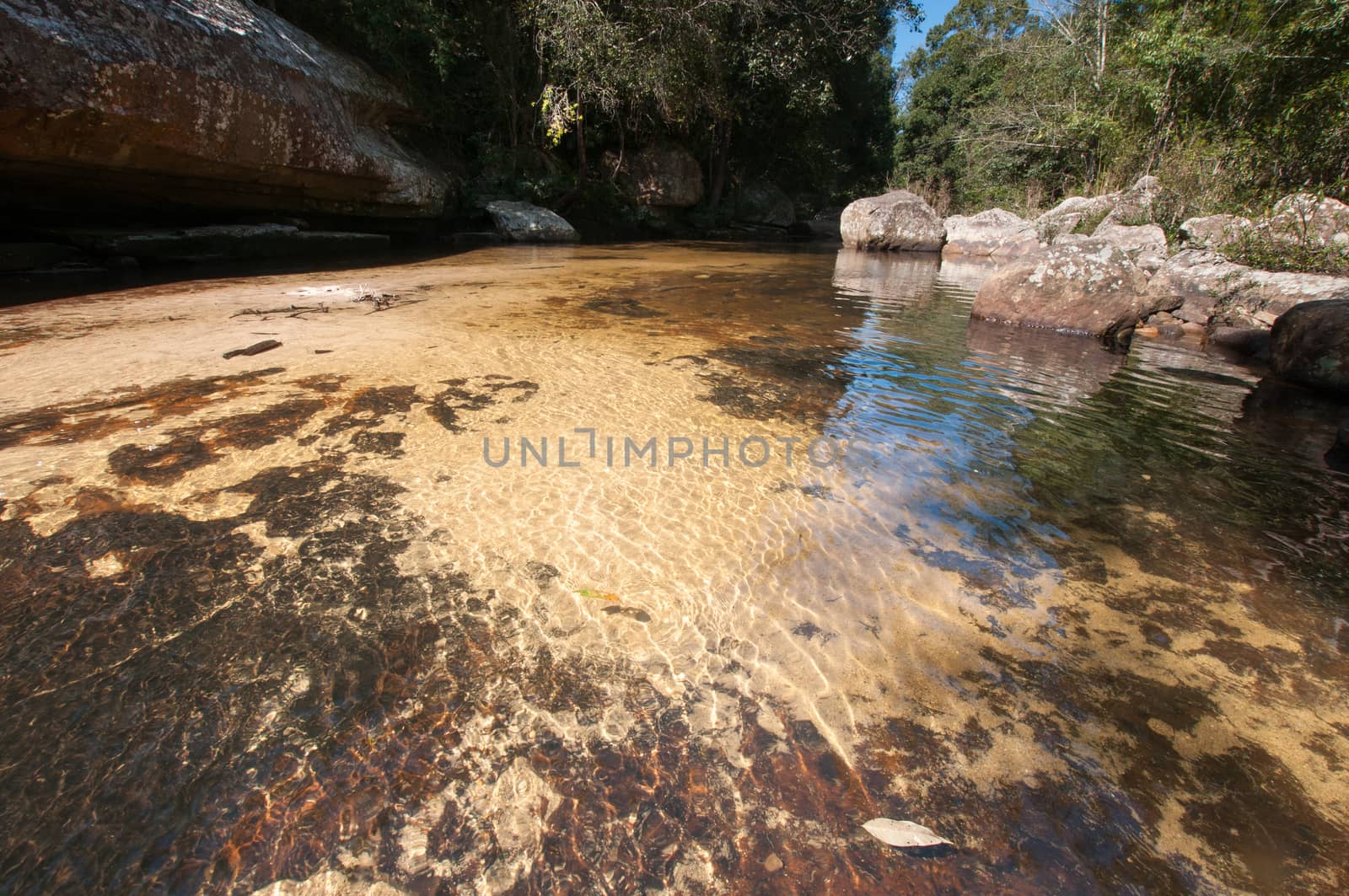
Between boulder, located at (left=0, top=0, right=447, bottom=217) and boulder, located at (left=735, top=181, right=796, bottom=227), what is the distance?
1400 cm

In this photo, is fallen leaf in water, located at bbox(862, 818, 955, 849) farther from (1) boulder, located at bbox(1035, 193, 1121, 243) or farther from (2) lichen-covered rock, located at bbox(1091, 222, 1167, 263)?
(1) boulder, located at bbox(1035, 193, 1121, 243)

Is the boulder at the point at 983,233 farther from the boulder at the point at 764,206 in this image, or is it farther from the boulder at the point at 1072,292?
the boulder at the point at 1072,292

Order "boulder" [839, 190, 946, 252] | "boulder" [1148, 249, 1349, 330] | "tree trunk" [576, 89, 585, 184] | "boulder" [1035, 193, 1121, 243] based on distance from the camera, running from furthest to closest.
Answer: "boulder" [839, 190, 946, 252], "tree trunk" [576, 89, 585, 184], "boulder" [1035, 193, 1121, 243], "boulder" [1148, 249, 1349, 330]

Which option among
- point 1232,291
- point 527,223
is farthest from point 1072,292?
point 527,223

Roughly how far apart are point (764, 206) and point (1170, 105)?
11.7 metres

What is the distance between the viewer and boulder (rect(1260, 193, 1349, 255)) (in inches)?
273

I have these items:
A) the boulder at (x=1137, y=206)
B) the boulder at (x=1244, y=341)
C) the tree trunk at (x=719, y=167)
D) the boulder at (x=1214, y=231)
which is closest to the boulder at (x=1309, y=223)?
the boulder at (x=1214, y=231)

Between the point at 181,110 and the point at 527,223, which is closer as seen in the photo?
the point at 181,110

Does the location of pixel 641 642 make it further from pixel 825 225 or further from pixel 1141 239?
pixel 825 225

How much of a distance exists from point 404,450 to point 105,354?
2697 mm

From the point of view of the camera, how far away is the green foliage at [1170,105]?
363 inches

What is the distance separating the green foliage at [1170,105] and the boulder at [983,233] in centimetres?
216

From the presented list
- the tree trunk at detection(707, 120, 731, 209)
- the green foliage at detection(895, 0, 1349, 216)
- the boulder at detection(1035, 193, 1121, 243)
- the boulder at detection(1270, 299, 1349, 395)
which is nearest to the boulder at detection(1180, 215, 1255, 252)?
the green foliage at detection(895, 0, 1349, 216)

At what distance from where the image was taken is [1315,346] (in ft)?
15.2
